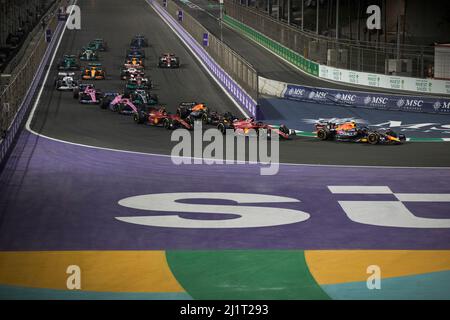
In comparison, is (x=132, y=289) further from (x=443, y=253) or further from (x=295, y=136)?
(x=295, y=136)

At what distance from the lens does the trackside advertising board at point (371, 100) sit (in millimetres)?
48438

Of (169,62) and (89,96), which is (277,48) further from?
(89,96)

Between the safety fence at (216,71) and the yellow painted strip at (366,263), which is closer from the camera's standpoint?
the yellow painted strip at (366,263)

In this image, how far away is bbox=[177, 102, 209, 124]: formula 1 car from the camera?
42.8m

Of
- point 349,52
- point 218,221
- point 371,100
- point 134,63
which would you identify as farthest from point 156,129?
point 349,52

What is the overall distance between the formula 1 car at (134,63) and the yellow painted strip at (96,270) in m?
40.3

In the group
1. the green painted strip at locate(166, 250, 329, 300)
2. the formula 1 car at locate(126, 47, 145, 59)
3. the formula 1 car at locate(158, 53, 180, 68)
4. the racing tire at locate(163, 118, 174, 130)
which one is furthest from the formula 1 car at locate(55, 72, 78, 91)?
the green painted strip at locate(166, 250, 329, 300)

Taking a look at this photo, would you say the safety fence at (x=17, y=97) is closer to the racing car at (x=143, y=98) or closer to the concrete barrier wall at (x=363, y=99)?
the racing car at (x=143, y=98)

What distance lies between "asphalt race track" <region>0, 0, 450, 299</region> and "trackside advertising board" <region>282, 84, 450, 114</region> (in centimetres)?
997

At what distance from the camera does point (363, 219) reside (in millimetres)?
25062

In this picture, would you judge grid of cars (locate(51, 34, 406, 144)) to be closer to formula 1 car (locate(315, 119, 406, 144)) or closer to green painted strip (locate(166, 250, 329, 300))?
formula 1 car (locate(315, 119, 406, 144))

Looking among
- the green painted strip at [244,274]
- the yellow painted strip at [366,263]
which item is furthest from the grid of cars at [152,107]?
the green painted strip at [244,274]
